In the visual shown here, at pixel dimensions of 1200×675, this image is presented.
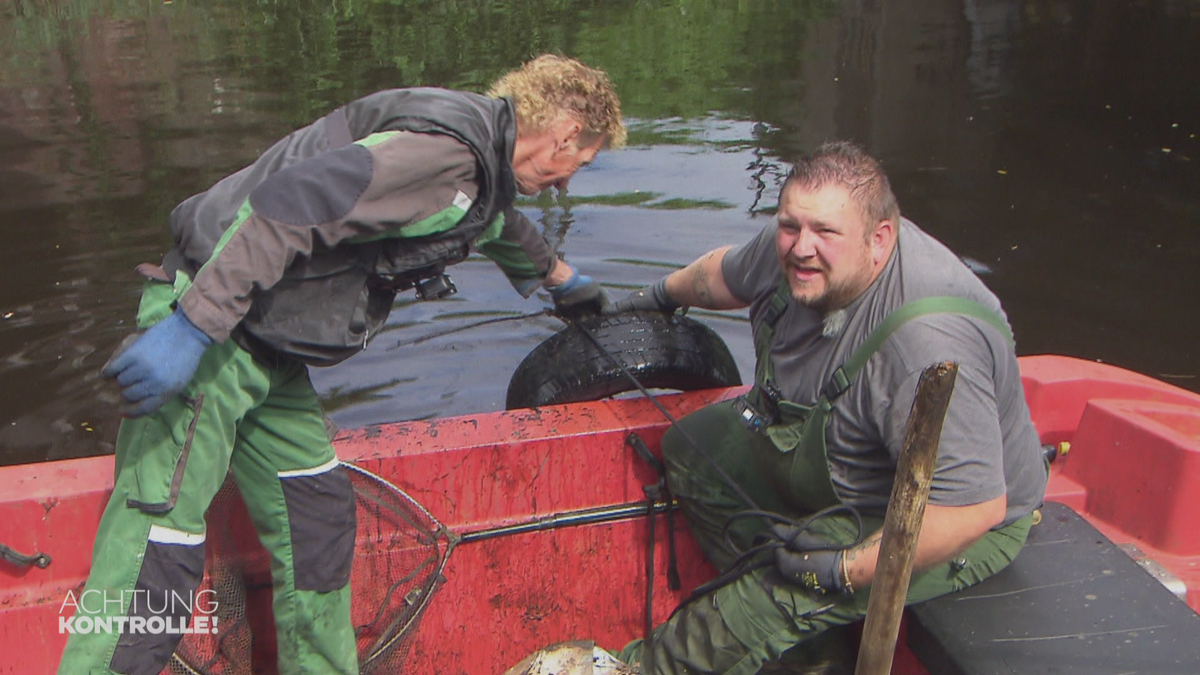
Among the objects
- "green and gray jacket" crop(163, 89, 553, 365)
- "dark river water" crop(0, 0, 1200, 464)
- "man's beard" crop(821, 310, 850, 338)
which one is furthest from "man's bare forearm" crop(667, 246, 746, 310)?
"dark river water" crop(0, 0, 1200, 464)

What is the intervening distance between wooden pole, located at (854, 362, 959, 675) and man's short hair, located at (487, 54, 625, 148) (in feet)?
3.74

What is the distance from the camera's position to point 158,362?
2.55m

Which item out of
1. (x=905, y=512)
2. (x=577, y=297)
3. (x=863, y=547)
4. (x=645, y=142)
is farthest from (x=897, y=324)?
(x=645, y=142)

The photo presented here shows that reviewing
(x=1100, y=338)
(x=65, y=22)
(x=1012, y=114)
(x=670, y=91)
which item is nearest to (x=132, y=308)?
(x=1100, y=338)

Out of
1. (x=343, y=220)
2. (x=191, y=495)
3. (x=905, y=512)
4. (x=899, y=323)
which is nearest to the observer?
(x=905, y=512)

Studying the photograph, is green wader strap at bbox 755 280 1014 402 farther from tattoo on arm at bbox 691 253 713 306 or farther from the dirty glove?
the dirty glove

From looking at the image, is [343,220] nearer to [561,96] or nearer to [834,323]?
[561,96]

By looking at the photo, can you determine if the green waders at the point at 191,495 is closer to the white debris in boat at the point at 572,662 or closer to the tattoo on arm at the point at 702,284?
the white debris in boat at the point at 572,662

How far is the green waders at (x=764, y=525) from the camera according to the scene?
122 inches

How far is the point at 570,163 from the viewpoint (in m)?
3.11

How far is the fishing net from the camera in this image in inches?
133

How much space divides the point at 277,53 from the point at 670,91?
5220 millimetres

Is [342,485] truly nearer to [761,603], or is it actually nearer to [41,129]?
[761,603]

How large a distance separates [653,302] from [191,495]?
6.26 feet
